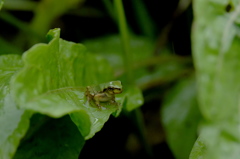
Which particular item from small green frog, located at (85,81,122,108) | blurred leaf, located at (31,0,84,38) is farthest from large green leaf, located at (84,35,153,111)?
small green frog, located at (85,81,122,108)

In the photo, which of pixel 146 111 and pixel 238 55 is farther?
pixel 146 111

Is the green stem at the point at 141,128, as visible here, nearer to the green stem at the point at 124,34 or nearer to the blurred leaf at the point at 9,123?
the green stem at the point at 124,34

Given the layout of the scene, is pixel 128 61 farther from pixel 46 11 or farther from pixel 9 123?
pixel 46 11

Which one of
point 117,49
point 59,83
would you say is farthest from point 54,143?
point 117,49

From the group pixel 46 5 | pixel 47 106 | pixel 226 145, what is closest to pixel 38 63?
pixel 47 106

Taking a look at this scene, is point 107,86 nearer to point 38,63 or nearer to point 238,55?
point 38,63

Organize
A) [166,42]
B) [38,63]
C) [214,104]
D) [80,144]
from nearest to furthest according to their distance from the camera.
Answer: [214,104] < [38,63] < [80,144] < [166,42]

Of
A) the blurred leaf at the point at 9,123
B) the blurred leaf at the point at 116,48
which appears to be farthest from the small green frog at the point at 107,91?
the blurred leaf at the point at 116,48
